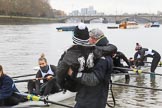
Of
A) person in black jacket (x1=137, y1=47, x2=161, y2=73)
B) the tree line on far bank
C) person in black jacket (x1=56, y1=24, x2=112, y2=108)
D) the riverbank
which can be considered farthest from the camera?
the tree line on far bank

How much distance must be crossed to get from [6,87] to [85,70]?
4.57m

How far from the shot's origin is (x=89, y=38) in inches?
197

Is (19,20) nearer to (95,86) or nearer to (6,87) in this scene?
(6,87)

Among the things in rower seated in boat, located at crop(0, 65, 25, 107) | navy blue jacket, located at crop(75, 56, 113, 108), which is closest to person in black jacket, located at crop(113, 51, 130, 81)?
rower seated in boat, located at crop(0, 65, 25, 107)

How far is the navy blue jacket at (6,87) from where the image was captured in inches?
347

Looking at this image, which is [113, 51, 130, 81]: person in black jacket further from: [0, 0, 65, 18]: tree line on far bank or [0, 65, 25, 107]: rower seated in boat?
[0, 0, 65, 18]: tree line on far bank

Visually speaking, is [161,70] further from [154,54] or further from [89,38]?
[89,38]

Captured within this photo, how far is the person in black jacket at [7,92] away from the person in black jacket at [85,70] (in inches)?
157

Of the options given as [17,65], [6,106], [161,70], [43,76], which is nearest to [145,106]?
[43,76]

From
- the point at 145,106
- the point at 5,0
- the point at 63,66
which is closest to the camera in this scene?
the point at 63,66

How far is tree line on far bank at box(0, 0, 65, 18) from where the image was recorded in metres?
118

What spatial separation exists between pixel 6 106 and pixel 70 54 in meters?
5.14

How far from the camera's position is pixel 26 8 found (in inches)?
5276

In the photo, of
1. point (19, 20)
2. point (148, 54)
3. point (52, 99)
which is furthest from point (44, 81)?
point (19, 20)
